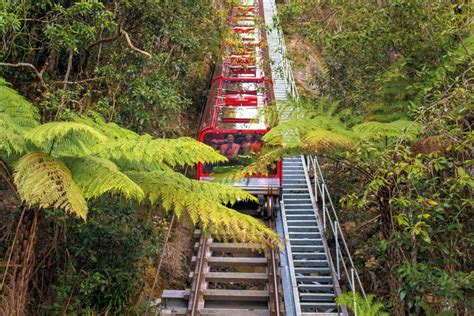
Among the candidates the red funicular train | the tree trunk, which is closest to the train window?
the red funicular train

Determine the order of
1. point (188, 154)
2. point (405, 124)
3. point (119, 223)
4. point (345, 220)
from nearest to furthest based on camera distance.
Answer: point (188, 154), point (405, 124), point (119, 223), point (345, 220)

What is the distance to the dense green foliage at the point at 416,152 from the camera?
4.50 m

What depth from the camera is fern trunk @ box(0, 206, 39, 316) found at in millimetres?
4195

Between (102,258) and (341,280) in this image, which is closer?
(102,258)

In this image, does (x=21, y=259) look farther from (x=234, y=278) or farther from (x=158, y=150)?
(x=234, y=278)

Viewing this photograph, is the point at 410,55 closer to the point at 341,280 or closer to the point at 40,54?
the point at 341,280

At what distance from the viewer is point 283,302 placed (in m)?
6.66

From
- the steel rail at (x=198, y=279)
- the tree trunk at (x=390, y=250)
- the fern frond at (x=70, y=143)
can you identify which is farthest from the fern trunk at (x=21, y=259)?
the tree trunk at (x=390, y=250)

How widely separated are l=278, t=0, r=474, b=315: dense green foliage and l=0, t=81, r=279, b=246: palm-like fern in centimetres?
124

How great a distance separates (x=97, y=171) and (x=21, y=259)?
1.25 m

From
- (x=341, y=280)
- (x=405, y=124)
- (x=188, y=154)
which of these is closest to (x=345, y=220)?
(x=341, y=280)

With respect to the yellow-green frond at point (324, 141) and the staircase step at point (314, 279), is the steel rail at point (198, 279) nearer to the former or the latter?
the staircase step at point (314, 279)

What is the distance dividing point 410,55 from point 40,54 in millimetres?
5648

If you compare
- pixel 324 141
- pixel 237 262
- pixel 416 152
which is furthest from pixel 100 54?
pixel 416 152
